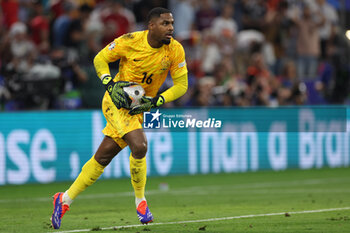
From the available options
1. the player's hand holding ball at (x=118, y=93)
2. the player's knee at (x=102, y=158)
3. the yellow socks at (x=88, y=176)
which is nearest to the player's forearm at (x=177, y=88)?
the player's hand holding ball at (x=118, y=93)

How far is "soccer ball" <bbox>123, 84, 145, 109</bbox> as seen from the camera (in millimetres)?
7961

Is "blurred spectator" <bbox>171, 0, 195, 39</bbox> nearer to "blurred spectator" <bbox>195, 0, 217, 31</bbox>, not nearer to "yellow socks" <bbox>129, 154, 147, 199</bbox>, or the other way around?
"blurred spectator" <bbox>195, 0, 217, 31</bbox>

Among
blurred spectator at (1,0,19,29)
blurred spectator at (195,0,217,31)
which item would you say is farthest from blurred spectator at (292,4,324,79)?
blurred spectator at (1,0,19,29)

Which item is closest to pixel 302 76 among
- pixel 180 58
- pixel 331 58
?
pixel 331 58

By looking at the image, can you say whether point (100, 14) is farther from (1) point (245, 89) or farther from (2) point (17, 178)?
(2) point (17, 178)

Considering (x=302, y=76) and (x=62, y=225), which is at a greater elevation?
(x=302, y=76)

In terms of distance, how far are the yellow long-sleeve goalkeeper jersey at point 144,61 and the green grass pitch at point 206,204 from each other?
163 cm

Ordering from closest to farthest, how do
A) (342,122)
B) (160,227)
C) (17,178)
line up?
(160,227) → (17,178) → (342,122)

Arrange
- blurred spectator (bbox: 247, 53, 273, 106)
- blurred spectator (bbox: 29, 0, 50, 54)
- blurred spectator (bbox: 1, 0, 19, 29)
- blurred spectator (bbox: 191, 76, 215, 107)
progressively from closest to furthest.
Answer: blurred spectator (bbox: 191, 76, 215, 107), blurred spectator (bbox: 29, 0, 50, 54), blurred spectator (bbox: 247, 53, 273, 106), blurred spectator (bbox: 1, 0, 19, 29)

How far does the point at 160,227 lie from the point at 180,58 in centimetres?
190

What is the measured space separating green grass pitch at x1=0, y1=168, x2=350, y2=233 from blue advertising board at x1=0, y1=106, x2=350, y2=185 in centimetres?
30

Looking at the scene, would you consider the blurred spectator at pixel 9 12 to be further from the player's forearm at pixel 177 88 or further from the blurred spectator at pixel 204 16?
the player's forearm at pixel 177 88

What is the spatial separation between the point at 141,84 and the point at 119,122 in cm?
56

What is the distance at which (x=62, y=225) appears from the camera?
27.7 ft
